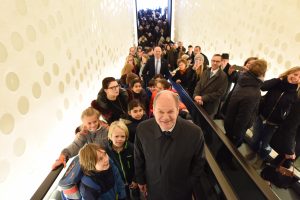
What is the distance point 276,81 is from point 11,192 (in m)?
3.33

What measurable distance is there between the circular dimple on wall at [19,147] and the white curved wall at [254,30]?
3.93 m

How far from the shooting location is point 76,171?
187 cm

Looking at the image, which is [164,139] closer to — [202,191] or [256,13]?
[202,191]

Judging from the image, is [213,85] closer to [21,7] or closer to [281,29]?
[281,29]

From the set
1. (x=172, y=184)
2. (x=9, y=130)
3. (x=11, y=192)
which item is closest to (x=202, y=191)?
(x=172, y=184)

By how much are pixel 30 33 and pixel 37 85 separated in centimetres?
50

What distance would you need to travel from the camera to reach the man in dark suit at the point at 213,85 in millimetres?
3250

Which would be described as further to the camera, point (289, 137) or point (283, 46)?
point (283, 46)

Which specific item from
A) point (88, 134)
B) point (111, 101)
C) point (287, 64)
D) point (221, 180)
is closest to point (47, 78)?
point (88, 134)

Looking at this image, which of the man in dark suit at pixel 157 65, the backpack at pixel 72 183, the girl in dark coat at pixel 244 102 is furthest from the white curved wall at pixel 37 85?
the girl in dark coat at pixel 244 102

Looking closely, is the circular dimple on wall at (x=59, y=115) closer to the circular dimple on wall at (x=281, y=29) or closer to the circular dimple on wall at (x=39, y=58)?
the circular dimple on wall at (x=39, y=58)

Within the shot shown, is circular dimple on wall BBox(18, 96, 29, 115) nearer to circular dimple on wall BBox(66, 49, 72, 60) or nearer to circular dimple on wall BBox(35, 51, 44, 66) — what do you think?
circular dimple on wall BBox(35, 51, 44, 66)

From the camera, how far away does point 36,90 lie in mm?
1971

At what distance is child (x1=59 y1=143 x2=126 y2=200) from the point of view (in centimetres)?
181
